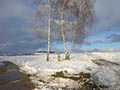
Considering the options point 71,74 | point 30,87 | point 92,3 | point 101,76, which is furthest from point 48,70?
point 92,3

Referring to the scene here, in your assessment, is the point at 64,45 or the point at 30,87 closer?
the point at 30,87

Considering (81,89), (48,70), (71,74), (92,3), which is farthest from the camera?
(92,3)

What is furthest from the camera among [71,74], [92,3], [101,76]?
[92,3]

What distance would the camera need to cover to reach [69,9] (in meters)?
29.5

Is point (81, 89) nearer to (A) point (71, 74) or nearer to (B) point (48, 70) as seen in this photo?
(A) point (71, 74)

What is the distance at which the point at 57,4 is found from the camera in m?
29.9

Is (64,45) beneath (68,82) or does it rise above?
above

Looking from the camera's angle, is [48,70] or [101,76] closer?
[101,76]

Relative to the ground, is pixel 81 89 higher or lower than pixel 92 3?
lower

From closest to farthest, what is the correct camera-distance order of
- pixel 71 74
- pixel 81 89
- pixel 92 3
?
pixel 81 89 → pixel 71 74 → pixel 92 3

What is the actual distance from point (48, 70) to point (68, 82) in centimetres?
588

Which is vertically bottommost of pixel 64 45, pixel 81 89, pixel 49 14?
pixel 81 89

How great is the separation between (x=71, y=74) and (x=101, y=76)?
9.52 ft

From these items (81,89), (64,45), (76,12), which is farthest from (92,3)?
(81,89)
